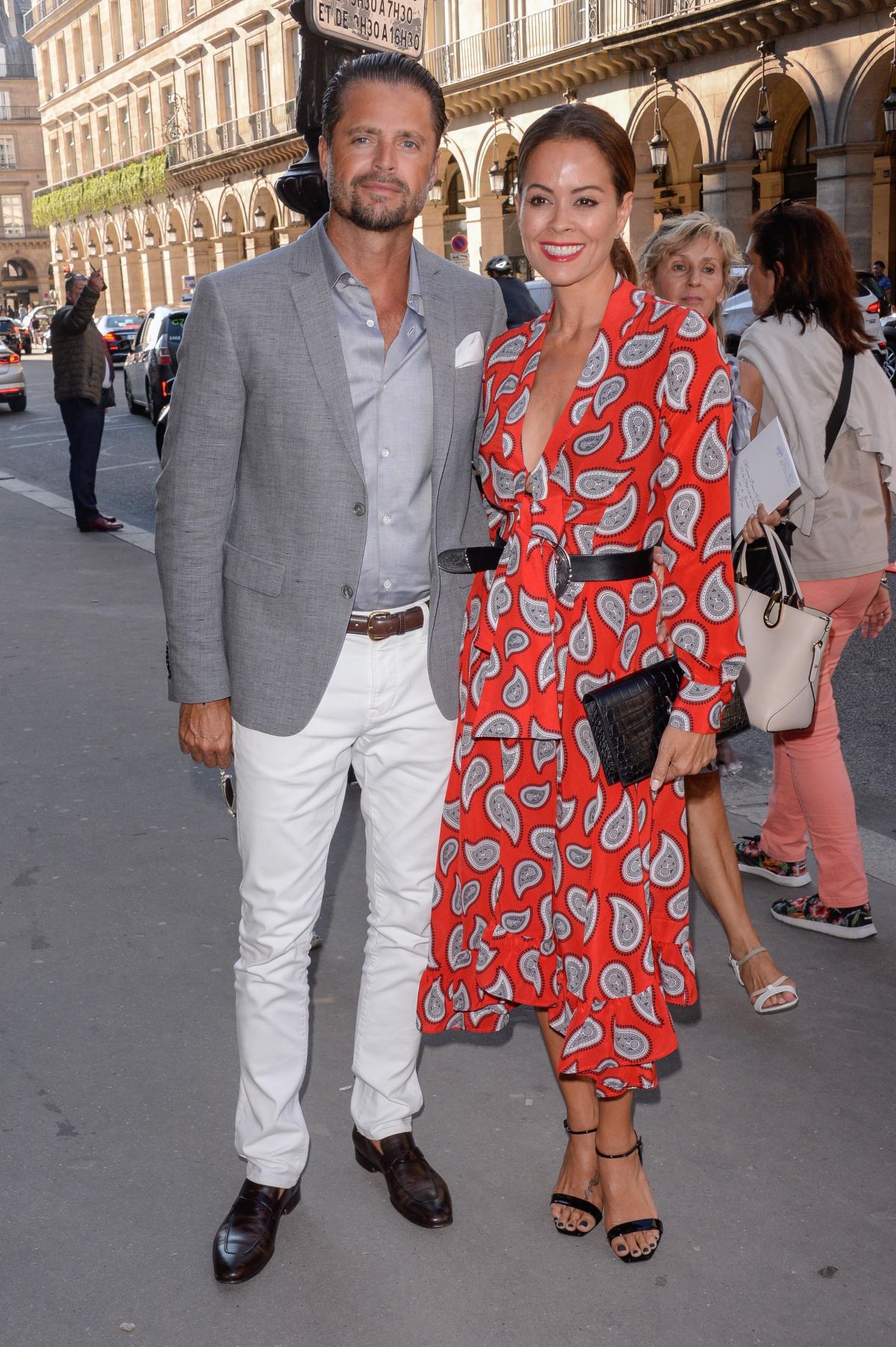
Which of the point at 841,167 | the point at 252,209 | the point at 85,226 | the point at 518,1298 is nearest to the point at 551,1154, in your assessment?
the point at 518,1298

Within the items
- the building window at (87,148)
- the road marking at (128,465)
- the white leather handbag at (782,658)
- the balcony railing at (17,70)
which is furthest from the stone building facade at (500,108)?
the balcony railing at (17,70)

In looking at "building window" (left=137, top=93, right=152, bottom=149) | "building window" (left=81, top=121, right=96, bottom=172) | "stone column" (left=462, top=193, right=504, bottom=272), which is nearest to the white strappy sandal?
"stone column" (left=462, top=193, right=504, bottom=272)

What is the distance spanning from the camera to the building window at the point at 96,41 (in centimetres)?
5916

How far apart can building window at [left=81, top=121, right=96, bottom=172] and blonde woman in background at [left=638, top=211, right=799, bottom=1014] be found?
64631 millimetres

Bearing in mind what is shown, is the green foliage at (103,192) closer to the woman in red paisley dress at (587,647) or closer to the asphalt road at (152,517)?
the asphalt road at (152,517)

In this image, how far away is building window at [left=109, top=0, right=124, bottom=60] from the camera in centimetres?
5609

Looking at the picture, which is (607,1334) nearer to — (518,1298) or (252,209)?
(518,1298)

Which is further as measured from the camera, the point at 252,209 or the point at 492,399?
the point at 252,209

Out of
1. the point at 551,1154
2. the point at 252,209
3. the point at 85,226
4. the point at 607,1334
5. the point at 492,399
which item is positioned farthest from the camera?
the point at 85,226

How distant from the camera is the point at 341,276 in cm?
255

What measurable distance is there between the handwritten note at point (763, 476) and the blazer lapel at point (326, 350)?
114 centimetres

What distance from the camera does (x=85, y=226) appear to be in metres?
64.6

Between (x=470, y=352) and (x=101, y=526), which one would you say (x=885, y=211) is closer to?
(x=101, y=526)

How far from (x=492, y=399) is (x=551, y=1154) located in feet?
5.29
